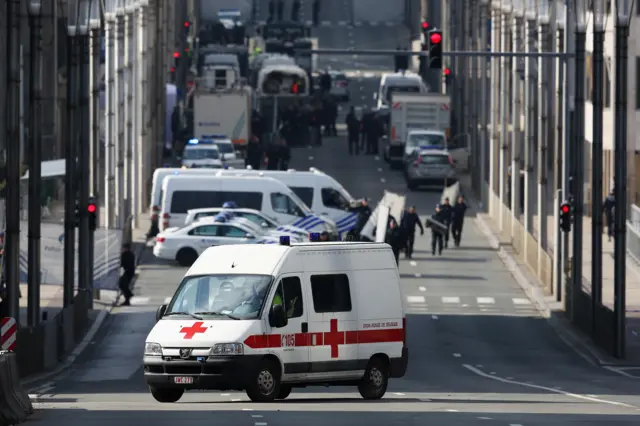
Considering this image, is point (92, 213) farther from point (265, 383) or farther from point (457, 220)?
point (265, 383)

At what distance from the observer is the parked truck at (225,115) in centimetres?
8062

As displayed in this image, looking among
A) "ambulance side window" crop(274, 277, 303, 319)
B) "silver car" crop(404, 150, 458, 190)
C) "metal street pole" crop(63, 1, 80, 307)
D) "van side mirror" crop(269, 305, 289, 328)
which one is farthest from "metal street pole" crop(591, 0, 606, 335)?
"silver car" crop(404, 150, 458, 190)

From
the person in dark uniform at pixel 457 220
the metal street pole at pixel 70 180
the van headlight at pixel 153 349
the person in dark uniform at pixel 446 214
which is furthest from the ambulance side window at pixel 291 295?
the person in dark uniform at pixel 457 220

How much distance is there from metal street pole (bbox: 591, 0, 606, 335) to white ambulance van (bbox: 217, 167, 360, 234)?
1868cm

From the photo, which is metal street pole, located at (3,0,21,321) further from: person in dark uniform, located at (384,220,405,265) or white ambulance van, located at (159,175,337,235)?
white ambulance van, located at (159,175,337,235)

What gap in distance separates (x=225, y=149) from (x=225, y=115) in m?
4.47

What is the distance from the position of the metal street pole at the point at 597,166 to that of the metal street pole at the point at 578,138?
2225 mm

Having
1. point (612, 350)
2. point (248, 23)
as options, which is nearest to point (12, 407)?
point (612, 350)

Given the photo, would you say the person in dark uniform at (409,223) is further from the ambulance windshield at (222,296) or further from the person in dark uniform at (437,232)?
the ambulance windshield at (222,296)

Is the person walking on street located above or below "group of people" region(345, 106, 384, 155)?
below

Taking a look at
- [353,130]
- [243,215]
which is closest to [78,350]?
[243,215]

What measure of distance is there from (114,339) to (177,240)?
11.9 metres

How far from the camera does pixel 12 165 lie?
34.0 metres

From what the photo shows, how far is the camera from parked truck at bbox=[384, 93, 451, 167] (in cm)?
8306
